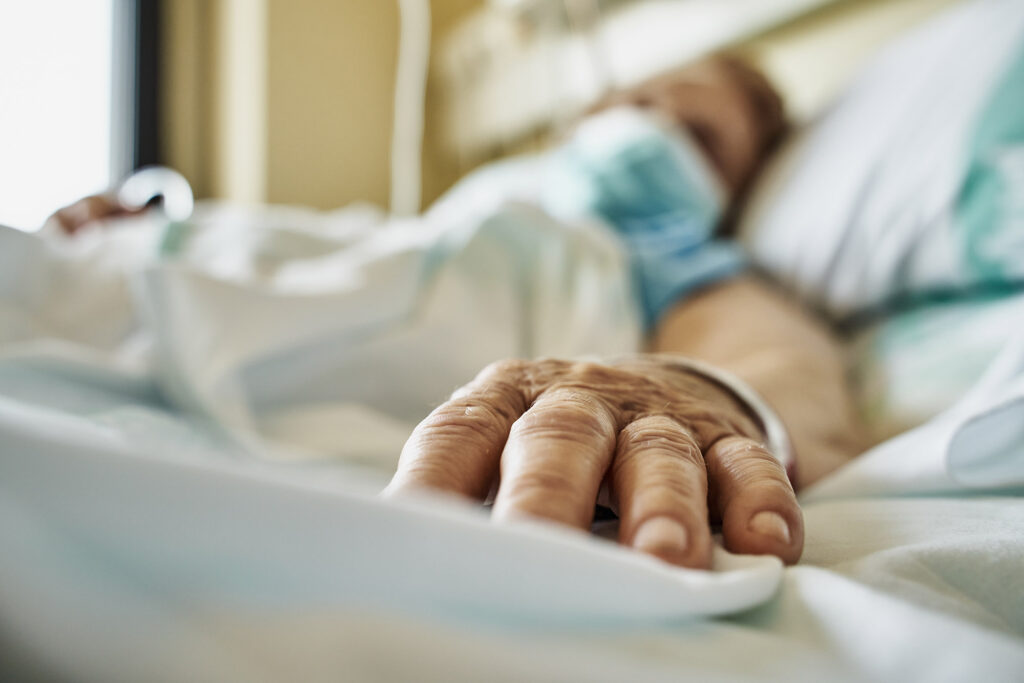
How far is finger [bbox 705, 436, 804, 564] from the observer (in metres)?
0.23

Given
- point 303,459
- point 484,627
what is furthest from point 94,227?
point 484,627

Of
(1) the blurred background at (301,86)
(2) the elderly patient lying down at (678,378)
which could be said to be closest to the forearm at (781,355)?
(2) the elderly patient lying down at (678,378)

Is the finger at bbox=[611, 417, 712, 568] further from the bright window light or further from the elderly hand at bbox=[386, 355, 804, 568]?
the bright window light

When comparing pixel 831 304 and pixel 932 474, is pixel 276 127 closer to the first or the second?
pixel 831 304

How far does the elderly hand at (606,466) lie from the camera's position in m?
0.21

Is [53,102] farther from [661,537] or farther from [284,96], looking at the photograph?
[661,537]

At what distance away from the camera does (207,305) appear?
46 centimetres

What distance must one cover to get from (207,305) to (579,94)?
1205mm

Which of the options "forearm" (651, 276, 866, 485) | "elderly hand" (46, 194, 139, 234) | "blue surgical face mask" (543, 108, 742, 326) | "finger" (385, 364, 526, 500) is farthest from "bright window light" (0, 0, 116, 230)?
"finger" (385, 364, 526, 500)

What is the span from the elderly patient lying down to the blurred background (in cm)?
47

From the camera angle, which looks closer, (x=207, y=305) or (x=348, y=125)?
(x=207, y=305)

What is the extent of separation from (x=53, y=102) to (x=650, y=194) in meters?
1.44

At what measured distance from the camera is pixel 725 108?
0.88 metres

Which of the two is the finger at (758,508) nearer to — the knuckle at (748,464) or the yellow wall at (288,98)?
the knuckle at (748,464)
